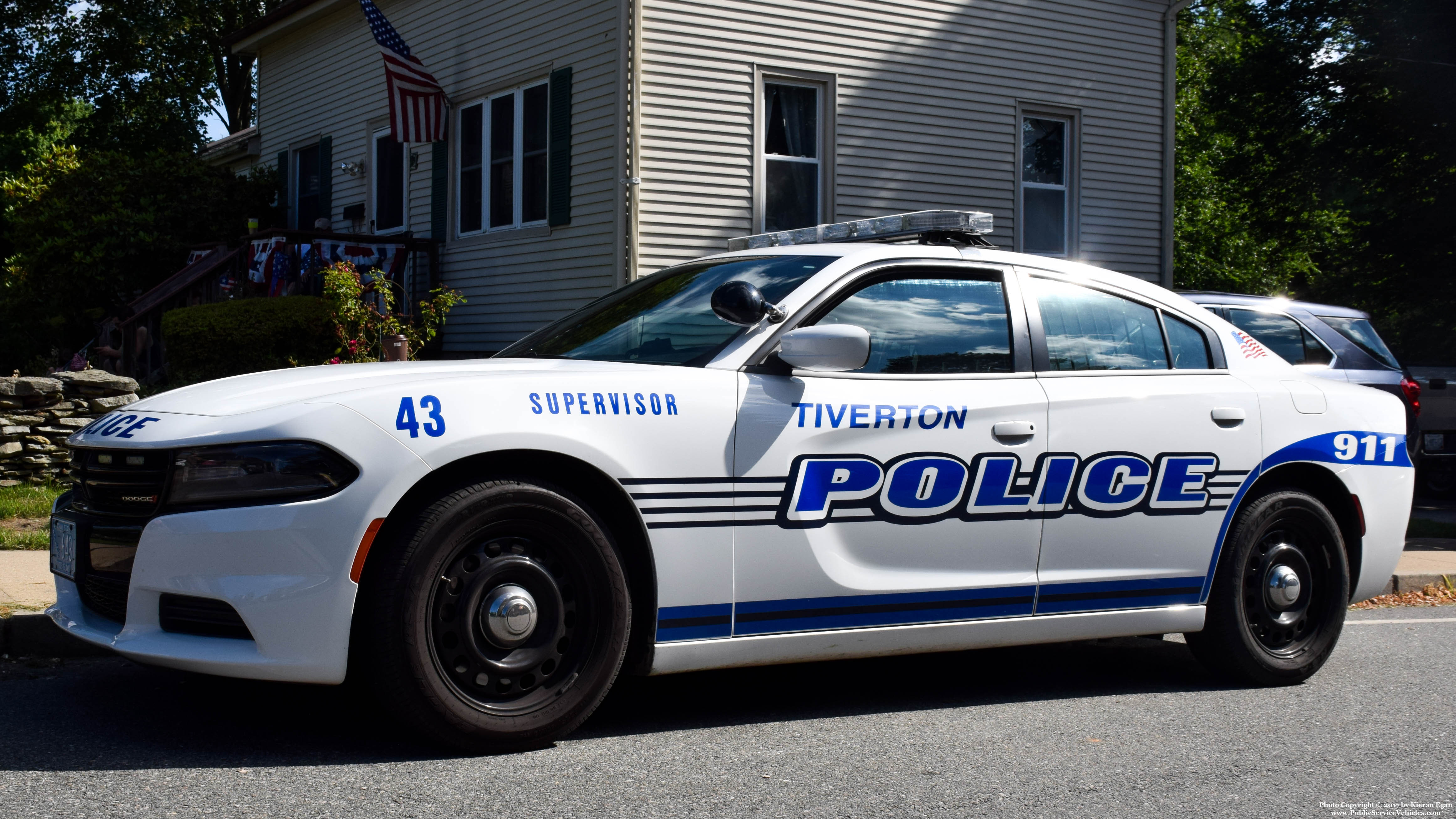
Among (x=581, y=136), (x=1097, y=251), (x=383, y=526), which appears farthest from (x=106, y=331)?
(x=383, y=526)

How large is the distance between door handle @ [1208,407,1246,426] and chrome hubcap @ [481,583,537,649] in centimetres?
287

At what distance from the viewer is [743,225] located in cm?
1326

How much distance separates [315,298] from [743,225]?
420 centimetres

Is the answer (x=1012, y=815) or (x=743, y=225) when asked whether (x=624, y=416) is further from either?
(x=743, y=225)

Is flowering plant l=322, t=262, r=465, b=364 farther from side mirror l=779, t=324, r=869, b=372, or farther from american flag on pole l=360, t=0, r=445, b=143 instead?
side mirror l=779, t=324, r=869, b=372

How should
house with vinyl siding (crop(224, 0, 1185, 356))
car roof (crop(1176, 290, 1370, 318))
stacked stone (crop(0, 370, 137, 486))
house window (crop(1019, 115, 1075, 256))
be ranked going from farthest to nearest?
1. house window (crop(1019, 115, 1075, 256))
2. house with vinyl siding (crop(224, 0, 1185, 356))
3. car roof (crop(1176, 290, 1370, 318))
4. stacked stone (crop(0, 370, 137, 486))

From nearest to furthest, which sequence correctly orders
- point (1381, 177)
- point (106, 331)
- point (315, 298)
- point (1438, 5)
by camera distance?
point (315, 298), point (106, 331), point (1438, 5), point (1381, 177)

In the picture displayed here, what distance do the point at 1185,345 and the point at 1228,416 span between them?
0.35 m

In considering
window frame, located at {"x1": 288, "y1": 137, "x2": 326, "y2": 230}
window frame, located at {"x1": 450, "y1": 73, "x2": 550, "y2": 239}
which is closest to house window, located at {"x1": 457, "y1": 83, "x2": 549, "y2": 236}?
window frame, located at {"x1": 450, "y1": 73, "x2": 550, "y2": 239}

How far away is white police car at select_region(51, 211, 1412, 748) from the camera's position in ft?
12.4

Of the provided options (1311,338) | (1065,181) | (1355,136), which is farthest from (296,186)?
(1355,136)

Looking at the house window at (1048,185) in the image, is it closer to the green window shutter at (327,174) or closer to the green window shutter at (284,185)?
the green window shutter at (327,174)

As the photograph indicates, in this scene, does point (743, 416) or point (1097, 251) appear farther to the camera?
point (1097, 251)

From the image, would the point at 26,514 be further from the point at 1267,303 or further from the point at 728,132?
the point at 1267,303
